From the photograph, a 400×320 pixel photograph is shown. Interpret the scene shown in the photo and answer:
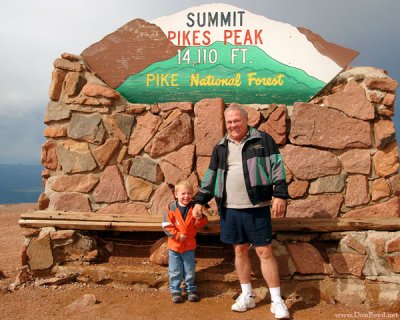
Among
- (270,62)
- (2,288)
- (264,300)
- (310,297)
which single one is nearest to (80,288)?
(2,288)

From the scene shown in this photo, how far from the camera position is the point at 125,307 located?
11.7ft

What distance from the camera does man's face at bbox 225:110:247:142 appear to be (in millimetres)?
3223

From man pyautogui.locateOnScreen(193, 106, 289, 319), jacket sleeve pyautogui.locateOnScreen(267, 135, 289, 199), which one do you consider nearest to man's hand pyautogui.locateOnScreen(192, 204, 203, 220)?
man pyautogui.locateOnScreen(193, 106, 289, 319)

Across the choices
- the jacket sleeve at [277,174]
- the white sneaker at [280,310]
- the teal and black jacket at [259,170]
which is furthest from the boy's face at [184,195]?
the white sneaker at [280,310]

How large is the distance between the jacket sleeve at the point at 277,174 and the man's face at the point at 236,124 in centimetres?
23

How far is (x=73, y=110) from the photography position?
434 cm

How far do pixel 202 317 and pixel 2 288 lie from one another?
2.15 metres

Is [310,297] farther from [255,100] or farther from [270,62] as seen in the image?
[270,62]

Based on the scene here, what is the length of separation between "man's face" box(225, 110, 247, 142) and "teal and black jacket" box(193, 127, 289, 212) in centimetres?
8

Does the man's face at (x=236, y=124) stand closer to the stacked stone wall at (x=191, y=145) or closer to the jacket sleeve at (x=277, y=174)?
the jacket sleeve at (x=277, y=174)

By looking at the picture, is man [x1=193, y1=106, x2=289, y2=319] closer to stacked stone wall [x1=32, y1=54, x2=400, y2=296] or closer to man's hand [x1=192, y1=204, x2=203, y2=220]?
man's hand [x1=192, y1=204, x2=203, y2=220]

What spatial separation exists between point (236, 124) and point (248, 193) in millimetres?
577

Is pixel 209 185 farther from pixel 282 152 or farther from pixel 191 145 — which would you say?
pixel 282 152

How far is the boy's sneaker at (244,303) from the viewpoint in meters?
3.37
